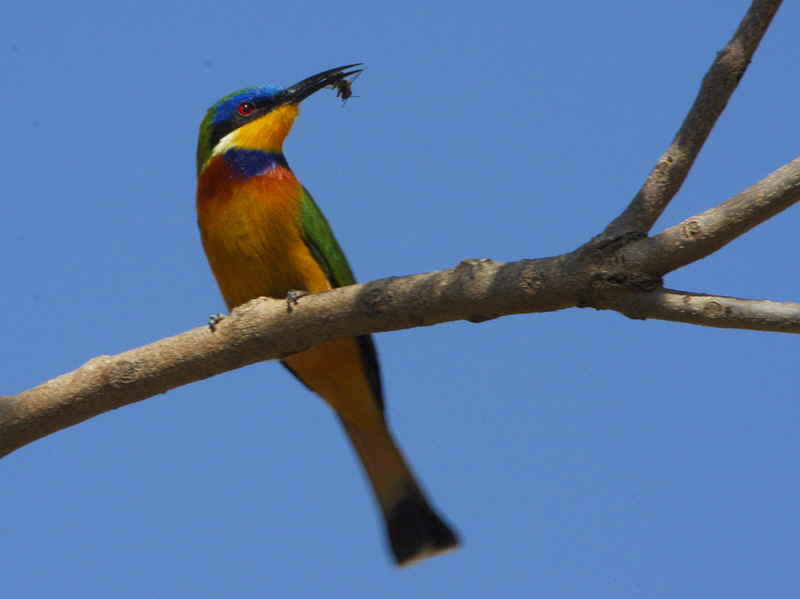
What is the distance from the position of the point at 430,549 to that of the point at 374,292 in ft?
8.18

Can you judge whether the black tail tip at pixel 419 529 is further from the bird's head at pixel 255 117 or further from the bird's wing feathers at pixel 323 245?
the bird's head at pixel 255 117

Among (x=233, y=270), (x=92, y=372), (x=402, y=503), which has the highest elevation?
(x=233, y=270)

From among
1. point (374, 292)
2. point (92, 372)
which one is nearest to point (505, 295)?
point (374, 292)

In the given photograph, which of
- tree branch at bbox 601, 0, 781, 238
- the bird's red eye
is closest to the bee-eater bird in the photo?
the bird's red eye

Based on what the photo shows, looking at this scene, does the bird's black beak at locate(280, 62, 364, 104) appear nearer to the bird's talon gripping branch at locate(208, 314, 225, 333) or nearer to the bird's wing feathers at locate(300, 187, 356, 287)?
the bird's wing feathers at locate(300, 187, 356, 287)

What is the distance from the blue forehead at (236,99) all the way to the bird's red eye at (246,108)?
0.9 inches

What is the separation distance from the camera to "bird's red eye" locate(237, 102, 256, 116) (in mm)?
6215

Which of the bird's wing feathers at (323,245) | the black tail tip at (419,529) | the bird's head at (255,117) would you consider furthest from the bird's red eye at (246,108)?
the black tail tip at (419,529)

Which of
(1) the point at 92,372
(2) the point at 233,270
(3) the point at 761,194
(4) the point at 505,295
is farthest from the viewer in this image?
(2) the point at 233,270

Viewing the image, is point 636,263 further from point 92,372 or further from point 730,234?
point 92,372

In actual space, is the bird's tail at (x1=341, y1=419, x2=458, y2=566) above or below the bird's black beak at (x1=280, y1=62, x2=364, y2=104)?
below

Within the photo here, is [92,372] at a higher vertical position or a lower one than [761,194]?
higher

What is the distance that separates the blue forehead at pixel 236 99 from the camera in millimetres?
6242

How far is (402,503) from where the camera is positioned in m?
5.61
